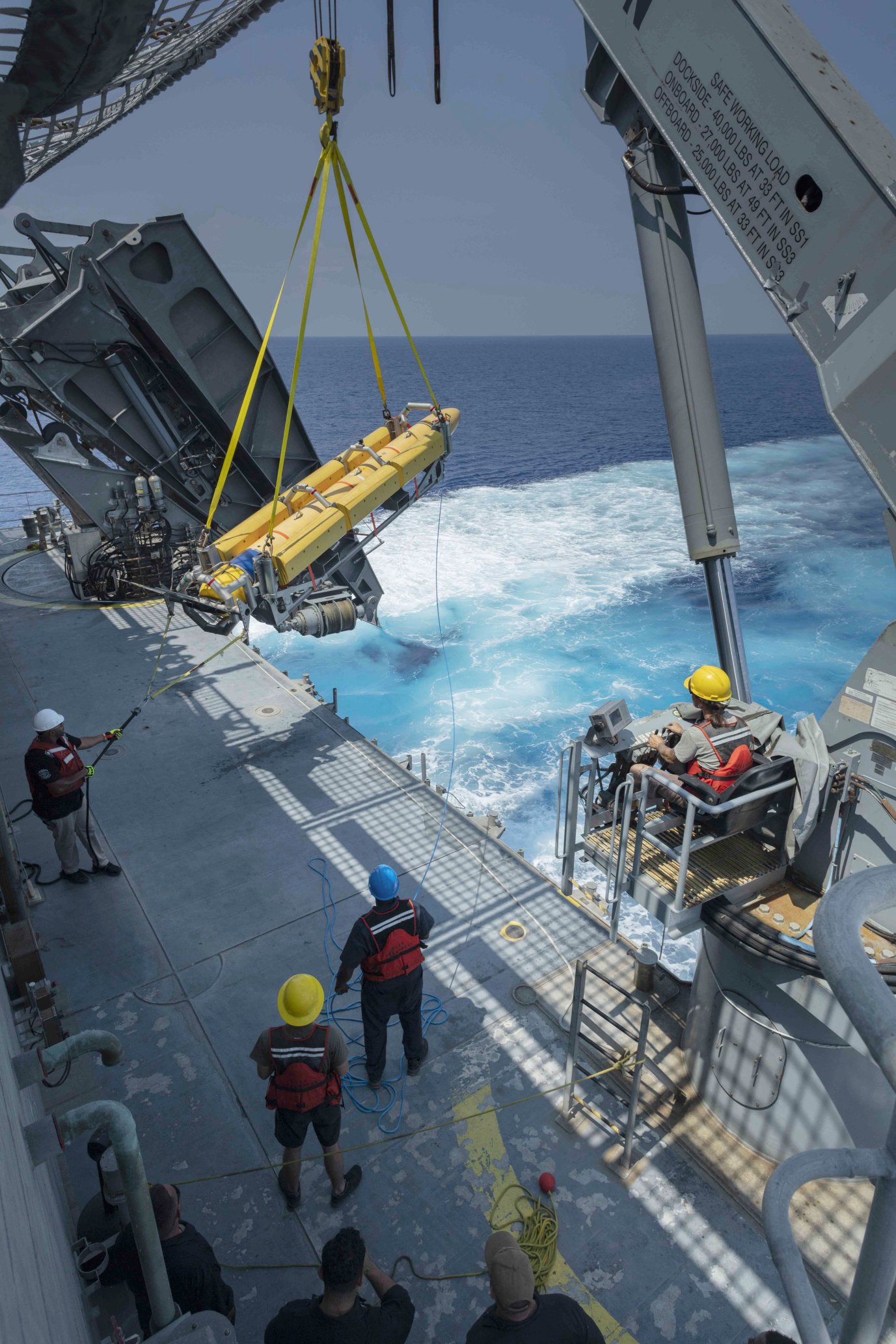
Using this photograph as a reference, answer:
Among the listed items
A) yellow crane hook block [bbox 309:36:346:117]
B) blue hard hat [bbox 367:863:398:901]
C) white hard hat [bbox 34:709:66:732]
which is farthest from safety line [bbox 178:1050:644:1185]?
yellow crane hook block [bbox 309:36:346:117]

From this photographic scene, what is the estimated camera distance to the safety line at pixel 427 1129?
504cm

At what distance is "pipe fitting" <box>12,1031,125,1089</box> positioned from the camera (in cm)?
312

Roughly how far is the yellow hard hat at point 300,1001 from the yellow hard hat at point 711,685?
2859mm

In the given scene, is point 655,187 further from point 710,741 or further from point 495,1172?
point 495,1172

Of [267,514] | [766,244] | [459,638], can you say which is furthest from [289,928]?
[459,638]

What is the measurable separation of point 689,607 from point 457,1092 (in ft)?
61.7

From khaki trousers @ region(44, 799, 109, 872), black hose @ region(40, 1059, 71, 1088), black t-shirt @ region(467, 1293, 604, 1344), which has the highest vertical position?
black hose @ region(40, 1059, 71, 1088)

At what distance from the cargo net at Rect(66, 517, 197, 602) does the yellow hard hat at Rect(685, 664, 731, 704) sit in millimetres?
12381

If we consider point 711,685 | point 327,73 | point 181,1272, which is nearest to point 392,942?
point 181,1272

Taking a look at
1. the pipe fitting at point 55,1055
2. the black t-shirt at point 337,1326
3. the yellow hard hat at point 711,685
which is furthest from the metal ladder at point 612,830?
the pipe fitting at point 55,1055

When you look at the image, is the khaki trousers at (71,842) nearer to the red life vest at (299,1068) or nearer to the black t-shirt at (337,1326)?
the red life vest at (299,1068)

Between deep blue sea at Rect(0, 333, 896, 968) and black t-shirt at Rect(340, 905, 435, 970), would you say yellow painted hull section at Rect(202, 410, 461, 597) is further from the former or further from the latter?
deep blue sea at Rect(0, 333, 896, 968)

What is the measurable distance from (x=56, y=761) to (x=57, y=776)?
136 mm

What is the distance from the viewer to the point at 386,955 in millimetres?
5031
